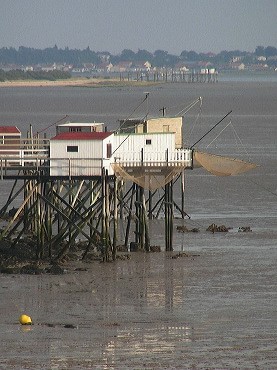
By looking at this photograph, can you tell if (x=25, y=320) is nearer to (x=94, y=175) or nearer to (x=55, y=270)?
(x=55, y=270)

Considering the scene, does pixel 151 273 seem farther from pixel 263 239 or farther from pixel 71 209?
pixel 263 239

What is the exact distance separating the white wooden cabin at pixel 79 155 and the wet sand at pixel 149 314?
2934mm

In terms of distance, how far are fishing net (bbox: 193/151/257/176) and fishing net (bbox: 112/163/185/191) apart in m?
3.29

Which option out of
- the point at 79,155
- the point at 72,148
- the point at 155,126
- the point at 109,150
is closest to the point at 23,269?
the point at 79,155

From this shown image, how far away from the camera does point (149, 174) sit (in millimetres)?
44875

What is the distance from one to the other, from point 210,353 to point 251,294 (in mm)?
7166

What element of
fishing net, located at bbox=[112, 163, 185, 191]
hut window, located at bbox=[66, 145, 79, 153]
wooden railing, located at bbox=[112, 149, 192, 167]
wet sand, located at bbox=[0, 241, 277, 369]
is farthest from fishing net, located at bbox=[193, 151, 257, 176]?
hut window, located at bbox=[66, 145, 79, 153]

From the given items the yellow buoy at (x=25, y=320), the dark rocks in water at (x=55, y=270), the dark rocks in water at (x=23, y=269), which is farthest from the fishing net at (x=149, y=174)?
the yellow buoy at (x=25, y=320)

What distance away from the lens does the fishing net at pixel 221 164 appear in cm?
4844

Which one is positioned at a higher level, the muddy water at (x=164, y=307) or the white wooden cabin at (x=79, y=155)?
the white wooden cabin at (x=79, y=155)

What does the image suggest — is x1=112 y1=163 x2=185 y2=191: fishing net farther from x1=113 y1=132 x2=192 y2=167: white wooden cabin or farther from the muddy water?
the muddy water

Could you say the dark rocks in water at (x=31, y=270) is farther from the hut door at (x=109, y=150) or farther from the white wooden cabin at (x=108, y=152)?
the hut door at (x=109, y=150)

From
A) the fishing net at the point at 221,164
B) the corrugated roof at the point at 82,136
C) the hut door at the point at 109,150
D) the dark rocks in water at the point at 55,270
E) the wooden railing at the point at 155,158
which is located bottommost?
the dark rocks in water at the point at 55,270

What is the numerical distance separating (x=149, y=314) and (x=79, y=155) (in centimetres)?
944
